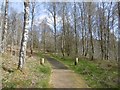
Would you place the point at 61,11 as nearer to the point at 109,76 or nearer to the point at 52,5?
the point at 52,5

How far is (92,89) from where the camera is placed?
47.0 feet

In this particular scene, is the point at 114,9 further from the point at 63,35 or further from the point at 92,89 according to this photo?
the point at 92,89

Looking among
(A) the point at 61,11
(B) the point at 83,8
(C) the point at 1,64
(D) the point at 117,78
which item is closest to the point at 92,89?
(D) the point at 117,78

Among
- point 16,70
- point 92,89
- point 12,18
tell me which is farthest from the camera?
point 12,18

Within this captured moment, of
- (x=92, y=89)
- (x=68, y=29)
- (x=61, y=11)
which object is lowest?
(x=92, y=89)

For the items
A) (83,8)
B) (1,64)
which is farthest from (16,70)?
(83,8)

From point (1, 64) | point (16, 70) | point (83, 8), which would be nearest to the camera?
point (16, 70)

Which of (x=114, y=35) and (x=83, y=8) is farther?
(x=114, y=35)

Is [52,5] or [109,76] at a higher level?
[52,5]

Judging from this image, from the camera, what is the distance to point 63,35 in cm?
4656

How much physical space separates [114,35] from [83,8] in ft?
26.3

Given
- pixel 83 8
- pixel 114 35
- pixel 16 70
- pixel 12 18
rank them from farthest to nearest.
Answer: pixel 12 18 → pixel 114 35 → pixel 83 8 → pixel 16 70

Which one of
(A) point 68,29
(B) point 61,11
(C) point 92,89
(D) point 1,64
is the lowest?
(C) point 92,89

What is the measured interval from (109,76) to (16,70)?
6912 millimetres
